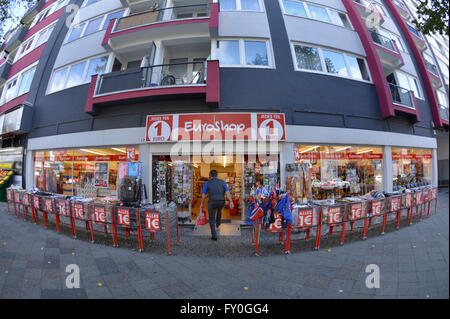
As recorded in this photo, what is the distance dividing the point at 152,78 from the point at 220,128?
12.5ft

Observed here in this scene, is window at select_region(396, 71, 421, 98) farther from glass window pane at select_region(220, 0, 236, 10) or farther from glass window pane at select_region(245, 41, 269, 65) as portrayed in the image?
glass window pane at select_region(220, 0, 236, 10)

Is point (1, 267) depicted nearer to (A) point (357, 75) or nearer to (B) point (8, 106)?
(A) point (357, 75)

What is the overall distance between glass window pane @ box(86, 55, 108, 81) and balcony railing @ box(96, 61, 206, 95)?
1069 mm

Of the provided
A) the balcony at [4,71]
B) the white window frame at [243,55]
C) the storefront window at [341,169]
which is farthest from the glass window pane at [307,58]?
the balcony at [4,71]

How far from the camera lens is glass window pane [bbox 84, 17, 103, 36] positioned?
9963 mm

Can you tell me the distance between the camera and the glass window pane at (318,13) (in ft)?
29.3

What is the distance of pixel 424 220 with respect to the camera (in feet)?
21.7

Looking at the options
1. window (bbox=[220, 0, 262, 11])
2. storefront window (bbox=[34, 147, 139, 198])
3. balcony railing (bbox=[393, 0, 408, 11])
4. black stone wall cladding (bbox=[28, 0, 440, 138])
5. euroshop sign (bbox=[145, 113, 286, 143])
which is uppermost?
balcony railing (bbox=[393, 0, 408, 11])

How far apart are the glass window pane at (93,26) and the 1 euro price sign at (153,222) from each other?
36.8 ft

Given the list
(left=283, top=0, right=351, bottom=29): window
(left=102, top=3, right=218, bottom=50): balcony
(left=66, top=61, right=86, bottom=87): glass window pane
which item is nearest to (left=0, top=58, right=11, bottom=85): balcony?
(left=66, top=61, right=86, bottom=87): glass window pane

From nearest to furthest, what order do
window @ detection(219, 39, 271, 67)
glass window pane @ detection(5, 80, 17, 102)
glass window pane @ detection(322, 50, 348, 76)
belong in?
window @ detection(219, 39, 271, 67) < glass window pane @ detection(322, 50, 348, 76) < glass window pane @ detection(5, 80, 17, 102)

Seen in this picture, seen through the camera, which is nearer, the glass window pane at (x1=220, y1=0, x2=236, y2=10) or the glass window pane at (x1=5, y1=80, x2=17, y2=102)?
the glass window pane at (x1=220, y1=0, x2=236, y2=10)

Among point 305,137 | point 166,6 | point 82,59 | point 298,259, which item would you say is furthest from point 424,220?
point 82,59

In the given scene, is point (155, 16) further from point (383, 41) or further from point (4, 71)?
point (4, 71)
